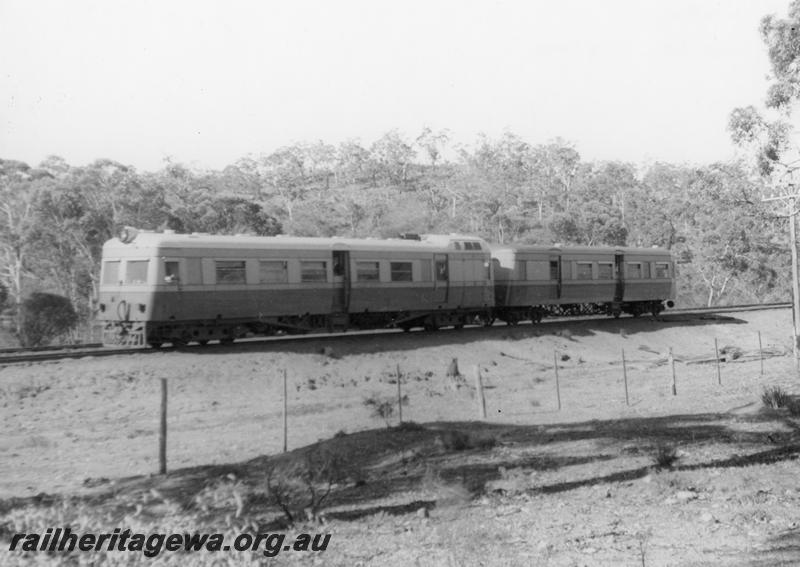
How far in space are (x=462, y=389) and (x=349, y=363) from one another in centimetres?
298

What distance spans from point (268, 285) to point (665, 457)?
44.3 feet

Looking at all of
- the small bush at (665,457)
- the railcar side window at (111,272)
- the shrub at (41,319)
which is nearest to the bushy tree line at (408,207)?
the shrub at (41,319)

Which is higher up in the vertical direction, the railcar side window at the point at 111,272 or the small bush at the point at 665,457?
the railcar side window at the point at 111,272

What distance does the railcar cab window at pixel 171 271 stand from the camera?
1945 cm

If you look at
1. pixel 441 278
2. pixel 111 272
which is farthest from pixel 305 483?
pixel 441 278

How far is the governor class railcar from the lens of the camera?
64.8ft

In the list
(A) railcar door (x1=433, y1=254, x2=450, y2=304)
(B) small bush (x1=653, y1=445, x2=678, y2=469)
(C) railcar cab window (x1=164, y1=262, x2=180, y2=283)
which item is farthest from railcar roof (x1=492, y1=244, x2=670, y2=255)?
(B) small bush (x1=653, y1=445, x2=678, y2=469)

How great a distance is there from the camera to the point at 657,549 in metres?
6.85

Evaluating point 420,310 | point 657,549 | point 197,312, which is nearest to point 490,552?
point 657,549

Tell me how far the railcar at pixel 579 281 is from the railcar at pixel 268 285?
8.68 ft

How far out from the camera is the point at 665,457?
991cm

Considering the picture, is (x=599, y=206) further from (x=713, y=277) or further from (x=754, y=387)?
(x=754, y=387)

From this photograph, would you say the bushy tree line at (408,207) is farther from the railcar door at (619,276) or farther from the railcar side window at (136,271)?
the railcar side window at (136,271)

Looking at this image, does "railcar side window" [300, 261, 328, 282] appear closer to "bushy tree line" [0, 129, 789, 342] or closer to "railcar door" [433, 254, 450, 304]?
"railcar door" [433, 254, 450, 304]
